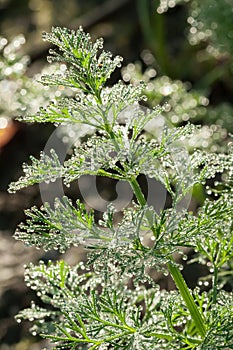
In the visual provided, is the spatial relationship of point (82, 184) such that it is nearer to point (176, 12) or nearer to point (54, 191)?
point (54, 191)

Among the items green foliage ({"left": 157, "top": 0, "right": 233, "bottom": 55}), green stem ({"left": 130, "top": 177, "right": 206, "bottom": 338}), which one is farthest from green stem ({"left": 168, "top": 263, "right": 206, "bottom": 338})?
green foliage ({"left": 157, "top": 0, "right": 233, "bottom": 55})

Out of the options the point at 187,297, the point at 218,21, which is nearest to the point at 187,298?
the point at 187,297

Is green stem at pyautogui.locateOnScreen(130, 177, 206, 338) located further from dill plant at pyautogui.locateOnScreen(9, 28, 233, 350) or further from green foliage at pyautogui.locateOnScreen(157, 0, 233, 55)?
green foliage at pyautogui.locateOnScreen(157, 0, 233, 55)

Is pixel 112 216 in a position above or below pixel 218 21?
below

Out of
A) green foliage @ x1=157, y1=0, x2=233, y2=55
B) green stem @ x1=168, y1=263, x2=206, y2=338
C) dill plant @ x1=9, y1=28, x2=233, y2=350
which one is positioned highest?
green foliage @ x1=157, y1=0, x2=233, y2=55

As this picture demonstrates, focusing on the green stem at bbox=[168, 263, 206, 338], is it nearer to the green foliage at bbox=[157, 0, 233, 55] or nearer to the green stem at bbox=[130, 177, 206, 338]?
the green stem at bbox=[130, 177, 206, 338]

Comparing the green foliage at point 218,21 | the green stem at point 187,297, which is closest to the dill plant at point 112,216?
the green stem at point 187,297

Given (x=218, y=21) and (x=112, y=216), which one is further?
(x=218, y=21)

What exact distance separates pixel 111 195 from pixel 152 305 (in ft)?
3.80

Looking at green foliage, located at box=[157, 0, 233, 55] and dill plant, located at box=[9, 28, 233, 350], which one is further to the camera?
green foliage, located at box=[157, 0, 233, 55]

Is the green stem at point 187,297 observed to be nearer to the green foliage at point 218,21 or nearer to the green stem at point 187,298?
the green stem at point 187,298

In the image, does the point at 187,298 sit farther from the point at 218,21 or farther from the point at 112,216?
the point at 218,21

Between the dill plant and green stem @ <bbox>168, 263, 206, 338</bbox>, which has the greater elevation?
the dill plant

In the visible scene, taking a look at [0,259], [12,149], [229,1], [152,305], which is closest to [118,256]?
[152,305]
